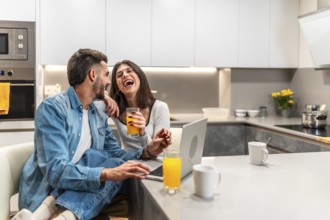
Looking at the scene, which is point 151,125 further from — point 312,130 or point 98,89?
point 312,130

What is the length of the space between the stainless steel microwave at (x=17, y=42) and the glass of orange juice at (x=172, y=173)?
7.70ft

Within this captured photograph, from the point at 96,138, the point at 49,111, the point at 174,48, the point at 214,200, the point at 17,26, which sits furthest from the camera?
the point at 174,48

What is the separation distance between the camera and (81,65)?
1.82 metres

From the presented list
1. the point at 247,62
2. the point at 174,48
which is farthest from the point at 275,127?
the point at 174,48

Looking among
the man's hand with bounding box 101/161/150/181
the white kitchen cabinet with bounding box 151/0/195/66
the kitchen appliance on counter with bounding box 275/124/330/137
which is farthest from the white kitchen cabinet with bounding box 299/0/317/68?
the man's hand with bounding box 101/161/150/181

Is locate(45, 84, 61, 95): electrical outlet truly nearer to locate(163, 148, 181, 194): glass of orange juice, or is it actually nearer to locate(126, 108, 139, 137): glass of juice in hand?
locate(126, 108, 139, 137): glass of juice in hand

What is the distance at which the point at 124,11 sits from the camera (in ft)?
12.0

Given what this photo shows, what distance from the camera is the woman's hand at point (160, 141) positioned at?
181 cm

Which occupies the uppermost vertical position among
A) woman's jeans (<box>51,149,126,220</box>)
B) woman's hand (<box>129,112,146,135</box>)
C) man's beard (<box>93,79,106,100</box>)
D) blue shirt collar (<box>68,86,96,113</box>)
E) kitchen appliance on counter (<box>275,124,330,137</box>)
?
→ man's beard (<box>93,79,106,100</box>)

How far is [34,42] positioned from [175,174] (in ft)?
8.01

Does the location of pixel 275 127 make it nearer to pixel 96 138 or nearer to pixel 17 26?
pixel 96 138

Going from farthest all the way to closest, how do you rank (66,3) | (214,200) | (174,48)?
1. (174,48)
2. (66,3)
3. (214,200)

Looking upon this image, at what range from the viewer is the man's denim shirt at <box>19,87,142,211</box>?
1527 millimetres

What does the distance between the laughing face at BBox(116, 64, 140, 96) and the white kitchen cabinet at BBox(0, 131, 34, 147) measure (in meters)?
1.22
